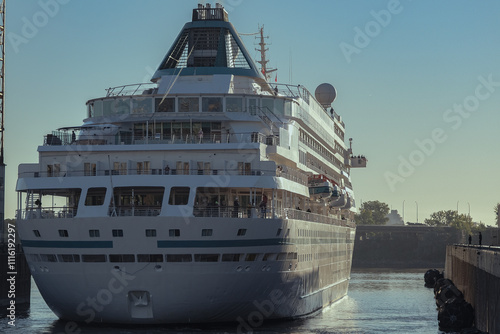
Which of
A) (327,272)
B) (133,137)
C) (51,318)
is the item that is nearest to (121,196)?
(133,137)

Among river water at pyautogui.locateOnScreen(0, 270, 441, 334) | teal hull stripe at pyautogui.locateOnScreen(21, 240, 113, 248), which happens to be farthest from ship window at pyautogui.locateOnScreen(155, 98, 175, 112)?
river water at pyautogui.locateOnScreen(0, 270, 441, 334)

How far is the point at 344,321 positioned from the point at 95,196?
16.5 metres

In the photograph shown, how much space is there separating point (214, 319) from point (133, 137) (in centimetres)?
959

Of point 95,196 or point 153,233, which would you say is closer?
point 153,233

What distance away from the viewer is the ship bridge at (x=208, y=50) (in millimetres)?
52469

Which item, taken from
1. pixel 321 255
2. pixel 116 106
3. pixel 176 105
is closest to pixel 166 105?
pixel 176 105

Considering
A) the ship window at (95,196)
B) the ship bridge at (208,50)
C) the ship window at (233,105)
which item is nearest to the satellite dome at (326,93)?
the ship bridge at (208,50)

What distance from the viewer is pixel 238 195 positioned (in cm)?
4375

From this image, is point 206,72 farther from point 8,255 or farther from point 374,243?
point 374,243

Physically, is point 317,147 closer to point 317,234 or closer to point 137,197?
point 317,234

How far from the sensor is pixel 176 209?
39719 mm

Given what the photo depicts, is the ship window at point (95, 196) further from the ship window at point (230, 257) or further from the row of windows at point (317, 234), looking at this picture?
the row of windows at point (317, 234)

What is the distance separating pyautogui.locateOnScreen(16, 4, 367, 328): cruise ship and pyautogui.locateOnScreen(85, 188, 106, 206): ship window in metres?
0.06

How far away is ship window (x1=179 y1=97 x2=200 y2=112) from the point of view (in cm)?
4750
